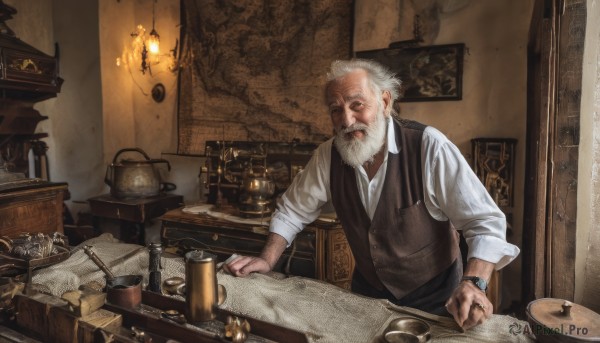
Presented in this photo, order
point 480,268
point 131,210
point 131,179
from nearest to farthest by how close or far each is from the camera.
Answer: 1. point 480,268
2. point 131,210
3. point 131,179

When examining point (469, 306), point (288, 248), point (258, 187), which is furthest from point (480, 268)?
point (258, 187)

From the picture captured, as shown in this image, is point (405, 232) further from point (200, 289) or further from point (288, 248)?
point (288, 248)

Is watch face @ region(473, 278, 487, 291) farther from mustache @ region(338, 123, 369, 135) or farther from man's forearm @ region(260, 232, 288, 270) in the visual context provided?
man's forearm @ region(260, 232, 288, 270)

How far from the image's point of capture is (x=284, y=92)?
4.37 metres

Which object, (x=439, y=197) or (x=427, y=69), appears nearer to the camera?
(x=439, y=197)

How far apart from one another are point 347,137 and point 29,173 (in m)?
4.66

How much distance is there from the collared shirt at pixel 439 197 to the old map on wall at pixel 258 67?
1827 mm

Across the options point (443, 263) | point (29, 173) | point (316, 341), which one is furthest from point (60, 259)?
point (29, 173)

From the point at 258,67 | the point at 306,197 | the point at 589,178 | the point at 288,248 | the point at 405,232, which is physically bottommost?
the point at 288,248

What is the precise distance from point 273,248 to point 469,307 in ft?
3.63

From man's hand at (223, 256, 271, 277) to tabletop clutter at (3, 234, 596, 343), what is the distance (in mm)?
139

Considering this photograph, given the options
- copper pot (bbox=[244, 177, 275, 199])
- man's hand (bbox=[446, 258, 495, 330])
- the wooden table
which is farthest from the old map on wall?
man's hand (bbox=[446, 258, 495, 330])

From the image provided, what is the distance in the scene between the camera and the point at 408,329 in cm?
146

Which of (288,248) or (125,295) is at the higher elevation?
(125,295)
